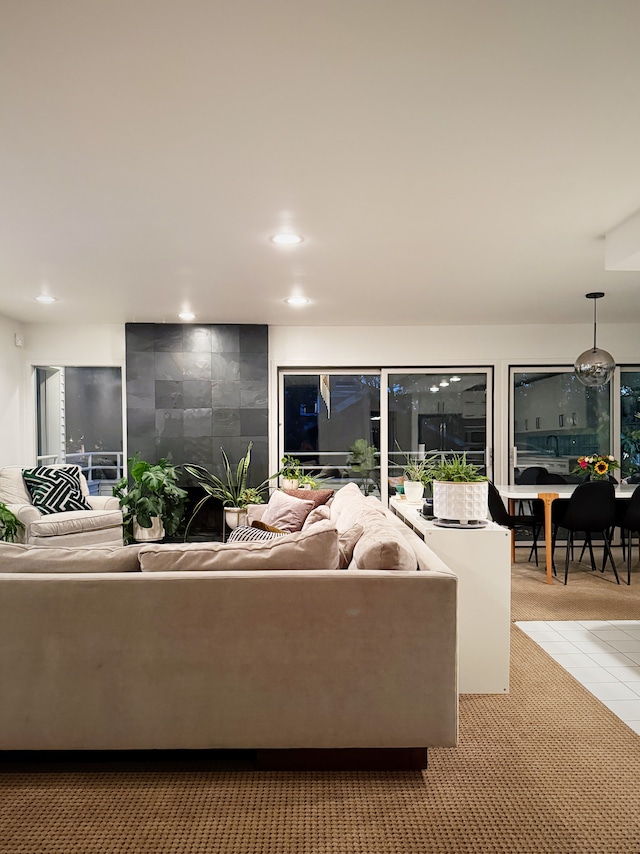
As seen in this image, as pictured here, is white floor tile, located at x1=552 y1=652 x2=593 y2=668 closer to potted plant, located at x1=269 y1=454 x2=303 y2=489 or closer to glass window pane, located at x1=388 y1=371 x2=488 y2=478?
potted plant, located at x1=269 y1=454 x2=303 y2=489

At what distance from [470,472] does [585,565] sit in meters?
3.51

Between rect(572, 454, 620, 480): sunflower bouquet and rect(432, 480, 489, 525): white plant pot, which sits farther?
rect(572, 454, 620, 480): sunflower bouquet

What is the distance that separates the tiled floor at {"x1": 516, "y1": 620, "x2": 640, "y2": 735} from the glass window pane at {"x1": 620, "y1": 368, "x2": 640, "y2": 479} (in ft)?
10.8

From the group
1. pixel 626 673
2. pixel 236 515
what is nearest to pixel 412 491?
pixel 626 673

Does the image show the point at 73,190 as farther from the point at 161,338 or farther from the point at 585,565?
the point at 585,565

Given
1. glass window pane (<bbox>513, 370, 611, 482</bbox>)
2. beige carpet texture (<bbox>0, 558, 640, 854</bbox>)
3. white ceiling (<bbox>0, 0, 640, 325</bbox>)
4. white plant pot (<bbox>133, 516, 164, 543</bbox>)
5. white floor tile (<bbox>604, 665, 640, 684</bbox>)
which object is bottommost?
white floor tile (<bbox>604, 665, 640, 684</bbox>)

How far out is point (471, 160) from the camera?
2.58m

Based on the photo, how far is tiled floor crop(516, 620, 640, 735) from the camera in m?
2.94

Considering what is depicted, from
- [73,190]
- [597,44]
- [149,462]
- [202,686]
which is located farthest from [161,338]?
[597,44]

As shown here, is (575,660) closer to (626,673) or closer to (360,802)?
(626,673)

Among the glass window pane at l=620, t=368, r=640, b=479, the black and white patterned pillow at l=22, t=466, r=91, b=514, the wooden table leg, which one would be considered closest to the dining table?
the wooden table leg

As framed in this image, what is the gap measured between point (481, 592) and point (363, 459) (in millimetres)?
3982

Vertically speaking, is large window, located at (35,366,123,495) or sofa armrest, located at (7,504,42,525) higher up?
large window, located at (35,366,123,495)

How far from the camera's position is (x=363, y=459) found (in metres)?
Answer: 6.93
